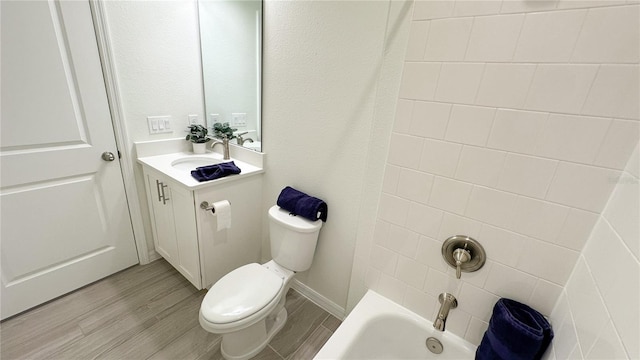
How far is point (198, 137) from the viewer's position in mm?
1903

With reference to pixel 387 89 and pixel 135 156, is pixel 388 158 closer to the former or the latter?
pixel 387 89

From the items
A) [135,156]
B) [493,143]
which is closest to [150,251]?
[135,156]

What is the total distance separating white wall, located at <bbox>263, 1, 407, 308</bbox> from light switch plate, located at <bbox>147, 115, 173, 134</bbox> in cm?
75

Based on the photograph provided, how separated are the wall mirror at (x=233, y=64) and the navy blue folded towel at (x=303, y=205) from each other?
1.55 ft

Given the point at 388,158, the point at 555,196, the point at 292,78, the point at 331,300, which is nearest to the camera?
the point at 555,196

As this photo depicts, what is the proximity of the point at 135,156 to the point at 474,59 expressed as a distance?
1.99m

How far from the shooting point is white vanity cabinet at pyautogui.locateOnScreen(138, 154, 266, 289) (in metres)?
1.48

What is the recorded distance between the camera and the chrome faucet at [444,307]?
1.03 metres

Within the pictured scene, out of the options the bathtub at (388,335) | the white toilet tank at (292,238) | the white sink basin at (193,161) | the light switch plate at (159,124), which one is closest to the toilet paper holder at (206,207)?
the white toilet tank at (292,238)

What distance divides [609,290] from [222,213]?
60.8 inches

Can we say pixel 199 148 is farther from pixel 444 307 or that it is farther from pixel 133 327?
pixel 444 307

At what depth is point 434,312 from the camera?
111 centimetres

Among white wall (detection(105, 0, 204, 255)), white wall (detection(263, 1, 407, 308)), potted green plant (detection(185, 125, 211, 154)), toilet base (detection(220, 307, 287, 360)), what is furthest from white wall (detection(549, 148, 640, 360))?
white wall (detection(105, 0, 204, 255))

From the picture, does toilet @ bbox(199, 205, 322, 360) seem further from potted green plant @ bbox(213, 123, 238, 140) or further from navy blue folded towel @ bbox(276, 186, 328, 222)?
potted green plant @ bbox(213, 123, 238, 140)
